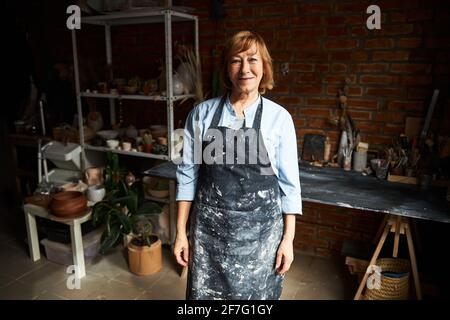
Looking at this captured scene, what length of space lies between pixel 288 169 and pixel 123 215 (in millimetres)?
1375

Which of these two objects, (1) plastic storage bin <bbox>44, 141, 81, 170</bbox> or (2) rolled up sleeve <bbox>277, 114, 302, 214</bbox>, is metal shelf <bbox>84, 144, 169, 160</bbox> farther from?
(2) rolled up sleeve <bbox>277, 114, 302, 214</bbox>

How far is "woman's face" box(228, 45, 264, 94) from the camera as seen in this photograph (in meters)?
1.47

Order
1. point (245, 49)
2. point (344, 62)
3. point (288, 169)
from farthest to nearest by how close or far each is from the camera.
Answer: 1. point (344, 62)
2. point (288, 169)
3. point (245, 49)

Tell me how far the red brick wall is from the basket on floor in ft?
1.39

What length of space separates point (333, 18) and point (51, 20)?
268cm

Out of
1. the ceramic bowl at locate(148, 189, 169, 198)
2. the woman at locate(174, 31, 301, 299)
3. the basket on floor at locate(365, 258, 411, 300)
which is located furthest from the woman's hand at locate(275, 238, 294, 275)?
the ceramic bowl at locate(148, 189, 169, 198)

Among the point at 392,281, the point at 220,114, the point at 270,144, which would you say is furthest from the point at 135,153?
the point at 392,281

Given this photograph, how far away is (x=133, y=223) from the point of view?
256 cm

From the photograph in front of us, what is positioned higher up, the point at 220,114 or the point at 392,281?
the point at 220,114

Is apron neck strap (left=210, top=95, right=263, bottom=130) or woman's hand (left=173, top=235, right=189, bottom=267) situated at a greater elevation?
apron neck strap (left=210, top=95, right=263, bottom=130)

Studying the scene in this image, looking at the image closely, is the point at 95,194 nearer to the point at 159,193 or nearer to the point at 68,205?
the point at 68,205

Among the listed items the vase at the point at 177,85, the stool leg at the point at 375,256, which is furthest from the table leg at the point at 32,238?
the stool leg at the point at 375,256

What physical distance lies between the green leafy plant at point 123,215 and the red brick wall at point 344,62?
Answer: 3.41 feet

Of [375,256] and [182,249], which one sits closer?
[182,249]
